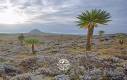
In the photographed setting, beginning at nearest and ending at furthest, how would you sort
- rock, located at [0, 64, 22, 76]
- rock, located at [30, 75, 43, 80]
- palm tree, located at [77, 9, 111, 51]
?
1. rock, located at [30, 75, 43, 80]
2. rock, located at [0, 64, 22, 76]
3. palm tree, located at [77, 9, 111, 51]

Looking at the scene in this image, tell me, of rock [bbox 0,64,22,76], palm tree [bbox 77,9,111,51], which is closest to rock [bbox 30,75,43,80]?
rock [bbox 0,64,22,76]

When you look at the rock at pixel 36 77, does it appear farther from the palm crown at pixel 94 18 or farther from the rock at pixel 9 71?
the palm crown at pixel 94 18

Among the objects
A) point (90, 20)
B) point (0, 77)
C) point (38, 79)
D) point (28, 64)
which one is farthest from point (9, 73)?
point (90, 20)

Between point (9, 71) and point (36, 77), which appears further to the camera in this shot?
point (9, 71)

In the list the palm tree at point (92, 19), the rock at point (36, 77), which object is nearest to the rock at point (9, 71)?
the rock at point (36, 77)

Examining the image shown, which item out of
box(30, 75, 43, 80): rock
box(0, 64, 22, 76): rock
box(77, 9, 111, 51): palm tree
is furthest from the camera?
box(77, 9, 111, 51): palm tree

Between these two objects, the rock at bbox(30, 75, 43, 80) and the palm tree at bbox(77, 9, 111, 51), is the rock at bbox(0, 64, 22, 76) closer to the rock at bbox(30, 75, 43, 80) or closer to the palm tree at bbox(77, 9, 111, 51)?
the rock at bbox(30, 75, 43, 80)

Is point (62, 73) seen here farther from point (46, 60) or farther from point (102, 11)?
point (102, 11)

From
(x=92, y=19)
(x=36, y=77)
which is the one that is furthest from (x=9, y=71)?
(x=92, y=19)

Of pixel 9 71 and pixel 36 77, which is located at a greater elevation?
pixel 36 77

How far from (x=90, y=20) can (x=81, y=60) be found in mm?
27105

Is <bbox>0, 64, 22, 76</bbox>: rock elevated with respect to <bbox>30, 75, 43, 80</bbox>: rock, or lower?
lower

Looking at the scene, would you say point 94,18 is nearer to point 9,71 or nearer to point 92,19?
point 92,19

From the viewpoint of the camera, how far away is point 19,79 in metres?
13.3
